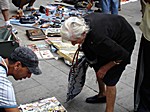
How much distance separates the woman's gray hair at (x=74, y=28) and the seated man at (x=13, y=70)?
349mm

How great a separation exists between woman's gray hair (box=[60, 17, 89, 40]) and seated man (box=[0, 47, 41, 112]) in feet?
1.15

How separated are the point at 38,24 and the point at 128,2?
112 inches

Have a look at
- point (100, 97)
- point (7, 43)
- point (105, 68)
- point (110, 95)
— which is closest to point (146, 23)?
point (105, 68)

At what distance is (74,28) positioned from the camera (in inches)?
98.6

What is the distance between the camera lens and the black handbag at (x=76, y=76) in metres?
3.14

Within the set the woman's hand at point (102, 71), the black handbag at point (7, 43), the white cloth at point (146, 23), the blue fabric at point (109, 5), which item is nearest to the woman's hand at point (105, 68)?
the woman's hand at point (102, 71)

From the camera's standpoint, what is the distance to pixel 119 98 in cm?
343

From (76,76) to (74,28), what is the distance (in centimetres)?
80

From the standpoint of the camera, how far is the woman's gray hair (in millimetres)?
2500

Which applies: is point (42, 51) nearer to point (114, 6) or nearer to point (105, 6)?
point (105, 6)

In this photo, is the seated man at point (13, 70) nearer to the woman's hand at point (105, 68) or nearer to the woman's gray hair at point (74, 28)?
the woman's gray hair at point (74, 28)

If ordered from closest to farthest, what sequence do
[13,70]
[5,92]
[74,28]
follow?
[5,92] < [13,70] < [74,28]

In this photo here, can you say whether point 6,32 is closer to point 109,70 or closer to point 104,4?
point 109,70

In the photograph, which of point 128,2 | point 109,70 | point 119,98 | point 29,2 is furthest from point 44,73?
point 128,2
